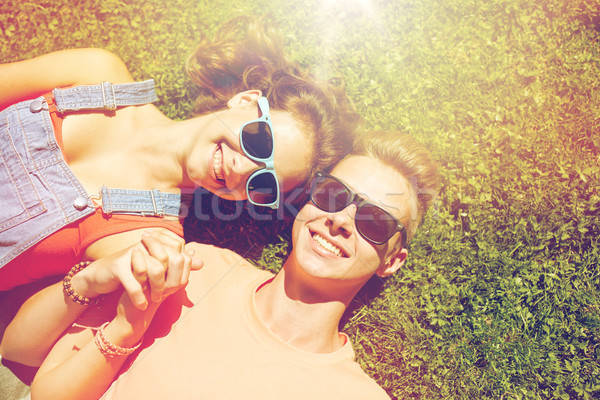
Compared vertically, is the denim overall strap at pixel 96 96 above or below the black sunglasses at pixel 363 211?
above

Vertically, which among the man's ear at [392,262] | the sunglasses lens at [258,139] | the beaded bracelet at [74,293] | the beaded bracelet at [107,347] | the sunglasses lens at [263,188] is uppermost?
the sunglasses lens at [258,139]

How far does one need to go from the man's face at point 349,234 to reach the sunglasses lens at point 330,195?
1.7 inches

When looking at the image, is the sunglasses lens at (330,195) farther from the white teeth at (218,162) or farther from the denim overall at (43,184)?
the denim overall at (43,184)

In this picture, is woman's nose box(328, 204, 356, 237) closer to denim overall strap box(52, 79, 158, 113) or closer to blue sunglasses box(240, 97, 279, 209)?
blue sunglasses box(240, 97, 279, 209)

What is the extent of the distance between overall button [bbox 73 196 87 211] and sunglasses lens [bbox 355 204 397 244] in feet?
6.66

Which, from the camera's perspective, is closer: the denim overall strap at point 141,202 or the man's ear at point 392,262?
the denim overall strap at point 141,202

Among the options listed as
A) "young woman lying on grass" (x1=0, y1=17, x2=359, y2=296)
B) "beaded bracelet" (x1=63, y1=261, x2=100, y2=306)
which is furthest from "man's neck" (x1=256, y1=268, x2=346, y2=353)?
"beaded bracelet" (x1=63, y1=261, x2=100, y2=306)

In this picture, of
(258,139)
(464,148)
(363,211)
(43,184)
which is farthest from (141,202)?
(464,148)

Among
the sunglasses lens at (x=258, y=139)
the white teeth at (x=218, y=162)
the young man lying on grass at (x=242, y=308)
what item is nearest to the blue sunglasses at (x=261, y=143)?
the sunglasses lens at (x=258, y=139)

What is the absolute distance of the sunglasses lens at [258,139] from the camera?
2945 millimetres

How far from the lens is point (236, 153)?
2977 mm

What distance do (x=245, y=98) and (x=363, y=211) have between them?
4.48 feet

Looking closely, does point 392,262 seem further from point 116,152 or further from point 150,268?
point 116,152

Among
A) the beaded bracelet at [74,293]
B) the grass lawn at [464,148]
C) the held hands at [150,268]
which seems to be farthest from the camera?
the grass lawn at [464,148]
